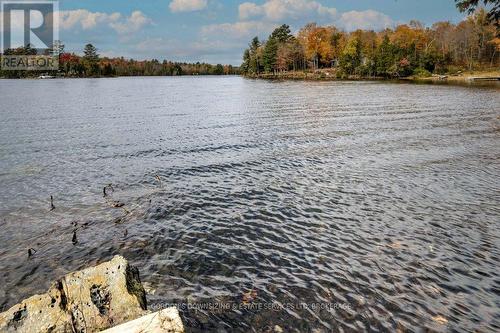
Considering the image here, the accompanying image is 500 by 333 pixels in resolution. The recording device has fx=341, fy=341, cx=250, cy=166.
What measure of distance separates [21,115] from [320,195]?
144 feet

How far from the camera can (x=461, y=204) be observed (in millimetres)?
14680

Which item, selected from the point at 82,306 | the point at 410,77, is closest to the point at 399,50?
the point at 410,77

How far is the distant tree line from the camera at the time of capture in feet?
466

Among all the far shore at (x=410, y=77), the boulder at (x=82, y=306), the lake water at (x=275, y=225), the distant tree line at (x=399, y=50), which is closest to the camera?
the boulder at (x=82, y=306)

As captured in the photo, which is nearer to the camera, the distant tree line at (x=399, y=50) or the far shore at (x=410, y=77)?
the far shore at (x=410, y=77)

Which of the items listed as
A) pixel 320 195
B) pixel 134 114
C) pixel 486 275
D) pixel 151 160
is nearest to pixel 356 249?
pixel 486 275

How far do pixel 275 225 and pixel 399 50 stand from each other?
149 metres

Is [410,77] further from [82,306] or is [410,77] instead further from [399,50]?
[82,306]

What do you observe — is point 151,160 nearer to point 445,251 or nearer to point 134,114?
point 445,251

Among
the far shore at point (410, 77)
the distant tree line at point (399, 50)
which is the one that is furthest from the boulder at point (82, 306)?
the distant tree line at point (399, 50)

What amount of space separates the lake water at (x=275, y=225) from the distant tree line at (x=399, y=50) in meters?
130

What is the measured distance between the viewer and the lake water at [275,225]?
868 cm

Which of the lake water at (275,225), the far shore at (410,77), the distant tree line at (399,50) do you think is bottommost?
the lake water at (275,225)

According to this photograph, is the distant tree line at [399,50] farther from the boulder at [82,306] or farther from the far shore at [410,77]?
the boulder at [82,306]
